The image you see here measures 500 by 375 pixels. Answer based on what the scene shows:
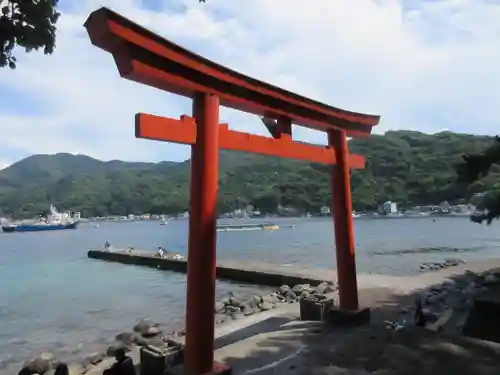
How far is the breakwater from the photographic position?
16906 mm

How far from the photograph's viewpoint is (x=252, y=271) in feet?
65.0

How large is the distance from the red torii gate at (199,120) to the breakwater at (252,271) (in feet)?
36.2

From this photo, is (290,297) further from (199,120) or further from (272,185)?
(272,185)

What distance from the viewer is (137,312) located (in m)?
16.4

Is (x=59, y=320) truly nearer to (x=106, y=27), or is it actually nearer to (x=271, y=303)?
(x=271, y=303)

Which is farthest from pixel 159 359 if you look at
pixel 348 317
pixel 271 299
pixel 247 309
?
pixel 271 299

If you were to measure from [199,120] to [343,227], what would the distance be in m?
3.43

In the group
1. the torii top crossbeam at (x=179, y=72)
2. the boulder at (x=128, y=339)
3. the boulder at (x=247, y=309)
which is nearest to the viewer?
the torii top crossbeam at (x=179, y=72)

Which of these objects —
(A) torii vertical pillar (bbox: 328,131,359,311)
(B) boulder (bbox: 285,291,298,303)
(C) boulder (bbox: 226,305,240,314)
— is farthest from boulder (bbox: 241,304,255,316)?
(A) torii vertical pillar (bbox: 328,131,359,311)

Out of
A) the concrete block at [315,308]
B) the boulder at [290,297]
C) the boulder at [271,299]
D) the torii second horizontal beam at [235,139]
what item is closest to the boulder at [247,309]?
the boulder at [271,299]

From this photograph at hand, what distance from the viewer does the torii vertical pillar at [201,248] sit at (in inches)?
181

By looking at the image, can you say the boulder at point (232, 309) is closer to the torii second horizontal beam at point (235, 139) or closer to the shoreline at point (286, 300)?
the shoreline at point (286, 300)

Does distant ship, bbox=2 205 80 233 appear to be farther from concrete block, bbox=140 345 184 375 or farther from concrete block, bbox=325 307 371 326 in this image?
concrete block, bbox=140 345 184 375

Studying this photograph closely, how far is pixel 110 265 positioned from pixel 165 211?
84.4 meters
